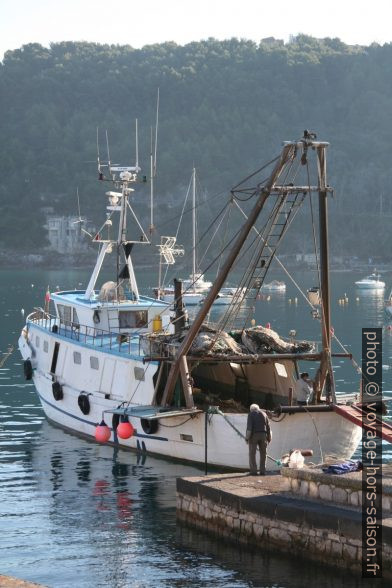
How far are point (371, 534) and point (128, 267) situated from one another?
20326mm

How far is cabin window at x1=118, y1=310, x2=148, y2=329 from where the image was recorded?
38.7 m

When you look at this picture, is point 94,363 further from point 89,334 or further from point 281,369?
point 281,369

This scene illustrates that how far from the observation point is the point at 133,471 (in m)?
31.4

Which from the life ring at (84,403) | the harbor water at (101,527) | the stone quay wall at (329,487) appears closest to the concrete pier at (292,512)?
the stone quay wall at (329,487)

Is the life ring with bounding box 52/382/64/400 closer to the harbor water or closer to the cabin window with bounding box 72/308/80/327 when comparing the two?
the harbor water

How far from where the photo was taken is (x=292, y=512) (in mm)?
22156

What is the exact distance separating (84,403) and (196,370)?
12.1 ft

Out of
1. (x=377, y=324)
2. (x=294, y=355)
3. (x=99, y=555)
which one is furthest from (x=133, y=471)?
(x=377, y=324)

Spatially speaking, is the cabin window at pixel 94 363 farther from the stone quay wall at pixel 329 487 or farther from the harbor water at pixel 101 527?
the stone quay wall at pixel 329 487

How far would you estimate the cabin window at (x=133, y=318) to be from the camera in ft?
127

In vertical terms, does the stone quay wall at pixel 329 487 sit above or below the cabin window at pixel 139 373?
below

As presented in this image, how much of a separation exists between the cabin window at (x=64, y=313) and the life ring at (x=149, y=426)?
308 inches

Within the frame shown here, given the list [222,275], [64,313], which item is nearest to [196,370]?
[64,313]

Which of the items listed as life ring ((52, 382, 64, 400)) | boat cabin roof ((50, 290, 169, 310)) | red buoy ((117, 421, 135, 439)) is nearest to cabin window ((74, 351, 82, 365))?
life ring ((52, 382, 64, 400))
